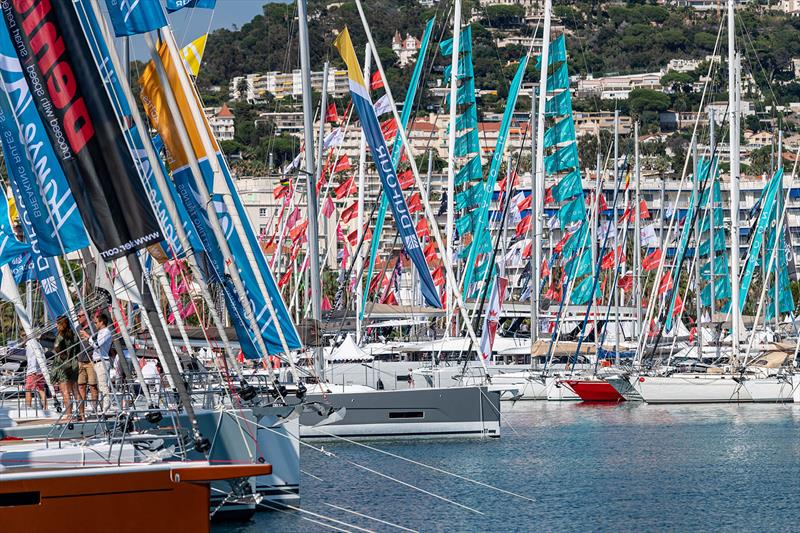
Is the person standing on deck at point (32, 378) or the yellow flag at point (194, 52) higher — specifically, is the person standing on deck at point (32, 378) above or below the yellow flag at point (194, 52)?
below

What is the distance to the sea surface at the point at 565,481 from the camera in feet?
86.1

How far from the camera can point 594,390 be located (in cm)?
5456

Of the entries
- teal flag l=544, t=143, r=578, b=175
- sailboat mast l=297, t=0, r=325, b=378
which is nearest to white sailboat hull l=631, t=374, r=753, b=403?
teal flag l=544, t=143, r=578, b=175

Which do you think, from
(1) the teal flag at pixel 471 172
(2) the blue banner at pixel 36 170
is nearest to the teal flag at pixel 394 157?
(1) the teal flag at pixel 471 172

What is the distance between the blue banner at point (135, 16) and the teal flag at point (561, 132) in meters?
37.0

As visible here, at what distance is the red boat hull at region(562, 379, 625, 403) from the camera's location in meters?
54.3

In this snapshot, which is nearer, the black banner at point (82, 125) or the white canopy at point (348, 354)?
the black banner at point (82, 125)

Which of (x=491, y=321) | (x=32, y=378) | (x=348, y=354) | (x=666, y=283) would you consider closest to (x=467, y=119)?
(x=491, y=321)

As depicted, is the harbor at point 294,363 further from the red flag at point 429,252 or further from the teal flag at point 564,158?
the red flag at point 429,252

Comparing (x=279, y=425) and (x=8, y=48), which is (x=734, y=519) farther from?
(x=8, y=48)

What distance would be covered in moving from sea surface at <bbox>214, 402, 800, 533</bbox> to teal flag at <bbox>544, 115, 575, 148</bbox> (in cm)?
1453

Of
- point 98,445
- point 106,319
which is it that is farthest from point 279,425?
point 98,445

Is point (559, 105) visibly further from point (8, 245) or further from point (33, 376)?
point (33, 376)

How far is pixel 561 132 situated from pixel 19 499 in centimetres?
4250
